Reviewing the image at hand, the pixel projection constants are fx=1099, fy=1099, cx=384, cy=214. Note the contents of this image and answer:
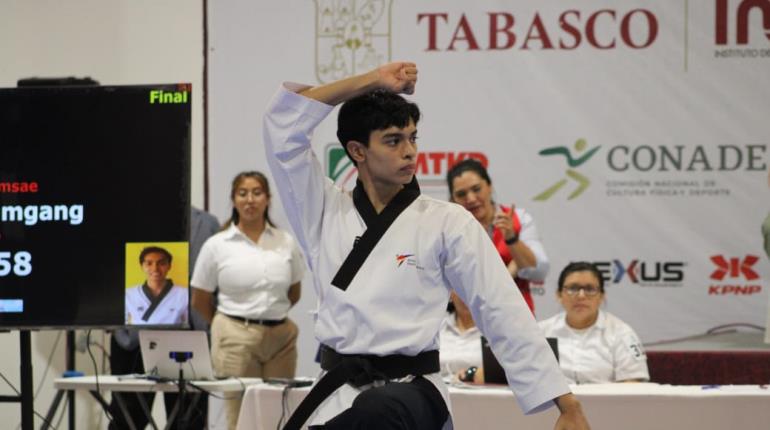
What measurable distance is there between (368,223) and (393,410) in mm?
501

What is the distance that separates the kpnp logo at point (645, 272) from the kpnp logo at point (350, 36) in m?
1.83

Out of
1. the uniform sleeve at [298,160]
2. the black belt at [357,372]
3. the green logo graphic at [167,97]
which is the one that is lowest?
the black belt at [357,372]

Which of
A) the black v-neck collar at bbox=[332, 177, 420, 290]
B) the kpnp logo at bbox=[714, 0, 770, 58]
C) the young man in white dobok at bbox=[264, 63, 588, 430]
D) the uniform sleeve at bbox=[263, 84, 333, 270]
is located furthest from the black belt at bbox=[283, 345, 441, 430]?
the kpnp logo at bbox=[714, 0, 770, 58]

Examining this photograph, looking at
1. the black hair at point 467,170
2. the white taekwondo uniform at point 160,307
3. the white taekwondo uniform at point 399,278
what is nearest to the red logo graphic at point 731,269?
the black hair at point 467,170

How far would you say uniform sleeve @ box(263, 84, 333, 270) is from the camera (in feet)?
9.14

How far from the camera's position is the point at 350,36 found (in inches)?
263

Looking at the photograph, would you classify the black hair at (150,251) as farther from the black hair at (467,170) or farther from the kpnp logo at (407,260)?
the black hair at (467,170)

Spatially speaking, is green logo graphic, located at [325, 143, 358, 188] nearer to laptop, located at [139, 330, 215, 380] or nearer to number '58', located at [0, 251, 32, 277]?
laptop, located at [139, 330, 215, 380]

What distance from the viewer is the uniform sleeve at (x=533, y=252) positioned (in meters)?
5.06

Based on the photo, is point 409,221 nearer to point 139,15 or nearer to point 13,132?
point 13,132

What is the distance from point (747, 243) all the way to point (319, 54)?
2.78 metres

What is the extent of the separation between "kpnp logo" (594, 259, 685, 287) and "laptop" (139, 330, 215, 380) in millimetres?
2621

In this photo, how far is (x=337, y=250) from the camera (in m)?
2.71

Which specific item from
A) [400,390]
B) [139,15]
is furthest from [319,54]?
[400,390]
